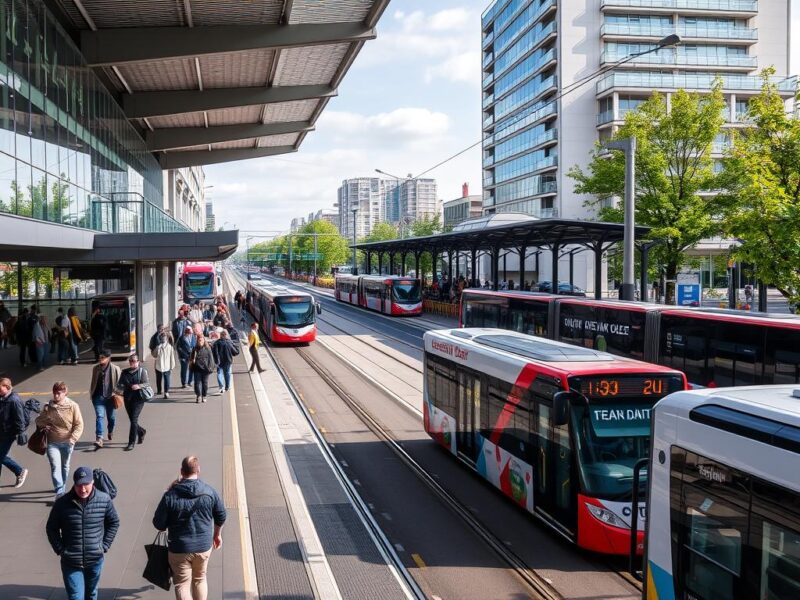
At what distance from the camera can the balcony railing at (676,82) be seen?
206ft

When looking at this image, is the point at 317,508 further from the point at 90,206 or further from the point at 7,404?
the point at 90,206

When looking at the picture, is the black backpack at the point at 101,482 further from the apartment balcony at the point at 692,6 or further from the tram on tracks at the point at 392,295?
the apartment balcony at the point at 692,6

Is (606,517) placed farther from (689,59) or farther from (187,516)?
(689,59)

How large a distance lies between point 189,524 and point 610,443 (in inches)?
187

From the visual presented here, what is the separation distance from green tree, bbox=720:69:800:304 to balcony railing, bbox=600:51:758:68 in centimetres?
4595

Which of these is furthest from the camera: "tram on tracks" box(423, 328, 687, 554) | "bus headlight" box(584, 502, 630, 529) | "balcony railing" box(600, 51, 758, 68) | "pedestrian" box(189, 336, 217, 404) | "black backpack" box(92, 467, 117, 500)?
"balcony railing" box(600, 51, 758, 68)

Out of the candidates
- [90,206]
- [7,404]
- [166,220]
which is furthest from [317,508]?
[166,220]

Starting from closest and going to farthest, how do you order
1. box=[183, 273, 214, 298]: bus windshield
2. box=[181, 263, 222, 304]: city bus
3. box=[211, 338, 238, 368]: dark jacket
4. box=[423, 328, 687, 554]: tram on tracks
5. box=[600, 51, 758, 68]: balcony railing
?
box=[423, 328, 687, 554]: tram on tracks
box=[211, 338, 238, 368]: dark jacket
box=[181, 263, 222, 304]: city bus
box=[183, 273, 214, 298]: bus windshield
box=[600, 51, 758, 68]: balcony railing

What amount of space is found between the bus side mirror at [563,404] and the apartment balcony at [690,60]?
61.0m

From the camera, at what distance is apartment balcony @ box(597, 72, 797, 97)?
6266cm

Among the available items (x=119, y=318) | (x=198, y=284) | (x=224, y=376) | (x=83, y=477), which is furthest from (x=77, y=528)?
(x=198, y=284)

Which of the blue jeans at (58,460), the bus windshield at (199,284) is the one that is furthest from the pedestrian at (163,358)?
the bus windshield at (199,284)

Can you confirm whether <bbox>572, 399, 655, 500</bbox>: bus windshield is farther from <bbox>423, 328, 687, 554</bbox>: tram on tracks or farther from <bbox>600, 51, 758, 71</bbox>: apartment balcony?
<bbox>600, 51, 758, 71</bbox>: apartment balcony

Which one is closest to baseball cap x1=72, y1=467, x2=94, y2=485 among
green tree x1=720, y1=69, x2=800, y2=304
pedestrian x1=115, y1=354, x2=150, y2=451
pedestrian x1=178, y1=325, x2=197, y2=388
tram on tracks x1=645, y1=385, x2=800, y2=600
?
tram on tracks x1=645, y1=385, x2=800, y2=600
